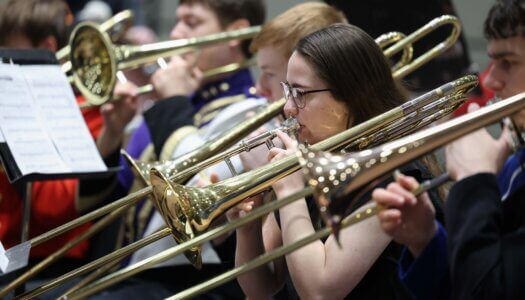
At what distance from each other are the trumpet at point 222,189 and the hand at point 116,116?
1.20 metres

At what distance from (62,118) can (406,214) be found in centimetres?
145

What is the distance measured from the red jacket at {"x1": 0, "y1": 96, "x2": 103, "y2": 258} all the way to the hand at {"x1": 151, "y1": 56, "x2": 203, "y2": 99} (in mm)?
502

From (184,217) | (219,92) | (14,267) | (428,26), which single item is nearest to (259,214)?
(184,217)

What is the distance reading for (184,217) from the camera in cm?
196

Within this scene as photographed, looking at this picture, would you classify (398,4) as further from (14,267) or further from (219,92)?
(14,267)

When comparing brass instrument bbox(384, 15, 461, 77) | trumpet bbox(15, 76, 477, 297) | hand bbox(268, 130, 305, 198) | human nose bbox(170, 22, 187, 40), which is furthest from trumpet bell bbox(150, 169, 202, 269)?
human nose bbox(170, 22, 187, 40)

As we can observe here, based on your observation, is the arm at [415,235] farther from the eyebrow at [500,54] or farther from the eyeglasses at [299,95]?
the eyebrow at [500,54]

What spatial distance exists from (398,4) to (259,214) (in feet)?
5.02

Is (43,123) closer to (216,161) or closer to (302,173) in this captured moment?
(216,161)

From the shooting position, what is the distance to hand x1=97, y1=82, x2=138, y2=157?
10.6 ft

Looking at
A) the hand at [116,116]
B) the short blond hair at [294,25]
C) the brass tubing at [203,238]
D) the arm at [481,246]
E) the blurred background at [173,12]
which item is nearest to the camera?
the arm at [481,246]

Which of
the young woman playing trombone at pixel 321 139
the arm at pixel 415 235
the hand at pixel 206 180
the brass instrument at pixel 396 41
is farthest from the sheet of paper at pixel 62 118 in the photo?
the arm at pixel 415 235

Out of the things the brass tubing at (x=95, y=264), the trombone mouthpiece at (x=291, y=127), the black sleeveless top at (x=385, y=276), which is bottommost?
the black sleeveless top at (x=385, y=276)

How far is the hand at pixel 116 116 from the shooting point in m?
3.22
